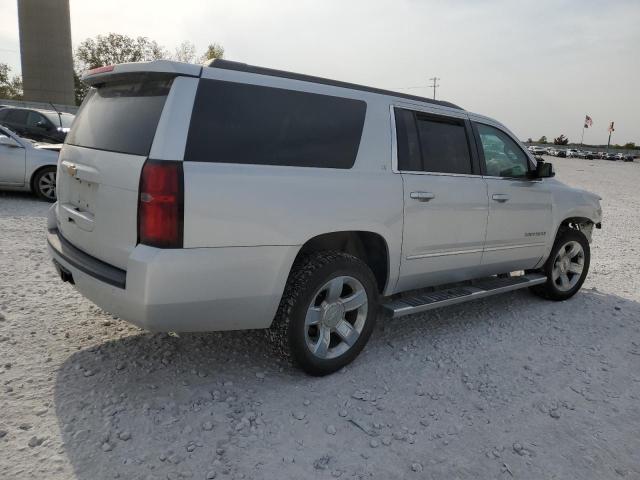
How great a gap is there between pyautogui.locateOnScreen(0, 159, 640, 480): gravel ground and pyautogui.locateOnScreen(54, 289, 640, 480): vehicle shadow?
11 mm

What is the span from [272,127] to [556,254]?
145 inches

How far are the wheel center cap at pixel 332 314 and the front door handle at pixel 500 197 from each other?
1.89m

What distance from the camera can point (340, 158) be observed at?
3.28 metres

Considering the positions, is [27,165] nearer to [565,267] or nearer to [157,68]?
[157,68]

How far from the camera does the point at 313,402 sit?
3.03 m

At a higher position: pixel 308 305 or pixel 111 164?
pixel 111 164

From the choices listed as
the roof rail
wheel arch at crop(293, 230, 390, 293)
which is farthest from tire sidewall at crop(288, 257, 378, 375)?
the roof rail

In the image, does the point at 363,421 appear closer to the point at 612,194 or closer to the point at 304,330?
the point at 304,330

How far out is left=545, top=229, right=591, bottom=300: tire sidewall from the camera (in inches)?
203

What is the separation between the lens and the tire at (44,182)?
9062 millimetres

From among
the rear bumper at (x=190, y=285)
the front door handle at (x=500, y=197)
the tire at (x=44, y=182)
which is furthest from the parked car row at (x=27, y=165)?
the front door handle at (x=500, y=197)

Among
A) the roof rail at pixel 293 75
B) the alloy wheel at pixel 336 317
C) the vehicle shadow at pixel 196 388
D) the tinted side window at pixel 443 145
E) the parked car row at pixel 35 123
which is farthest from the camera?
the parked car row at pixel 35 123

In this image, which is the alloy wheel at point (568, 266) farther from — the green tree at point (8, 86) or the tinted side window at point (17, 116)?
the green tree at point (8, 86)

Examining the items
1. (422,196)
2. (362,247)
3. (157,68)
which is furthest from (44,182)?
(422,196)
